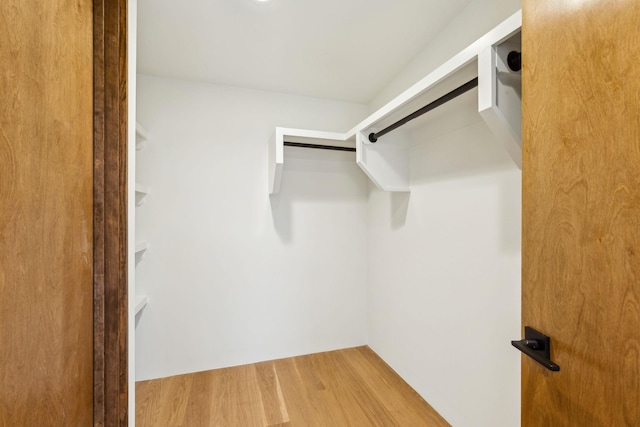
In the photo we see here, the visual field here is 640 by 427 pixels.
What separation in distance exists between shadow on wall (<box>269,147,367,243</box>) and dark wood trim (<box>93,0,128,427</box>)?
1356 mm

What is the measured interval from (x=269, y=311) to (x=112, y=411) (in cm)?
137

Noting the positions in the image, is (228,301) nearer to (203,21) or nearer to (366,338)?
(366,338)

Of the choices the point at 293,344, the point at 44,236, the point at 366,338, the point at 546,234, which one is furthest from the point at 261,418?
the point at 546,234

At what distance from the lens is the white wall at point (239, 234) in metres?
2.00

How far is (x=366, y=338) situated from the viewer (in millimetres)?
2471

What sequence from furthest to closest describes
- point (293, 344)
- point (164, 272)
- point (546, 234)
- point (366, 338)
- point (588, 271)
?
point (366, 338) → point (293, 344) → point (164, 272) → point (546, 234) → point (588, 271)

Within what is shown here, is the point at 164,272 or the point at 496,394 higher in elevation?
the point at 164,272

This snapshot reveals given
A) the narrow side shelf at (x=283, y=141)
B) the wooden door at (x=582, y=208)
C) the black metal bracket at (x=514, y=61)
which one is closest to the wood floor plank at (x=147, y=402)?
the narrow side shelf at (x=283, y=141)

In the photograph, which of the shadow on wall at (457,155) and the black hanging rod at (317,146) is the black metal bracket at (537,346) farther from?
the black hanging rod at (317,146)

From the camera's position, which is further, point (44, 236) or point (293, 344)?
point (293, 344)

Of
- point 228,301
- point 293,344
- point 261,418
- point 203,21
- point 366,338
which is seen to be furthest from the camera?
point 366,338

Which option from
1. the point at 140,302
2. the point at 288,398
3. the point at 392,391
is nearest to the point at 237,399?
the point at 288,398

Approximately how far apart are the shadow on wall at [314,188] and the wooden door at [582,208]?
168 cm

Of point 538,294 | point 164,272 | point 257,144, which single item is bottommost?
point 164,272
